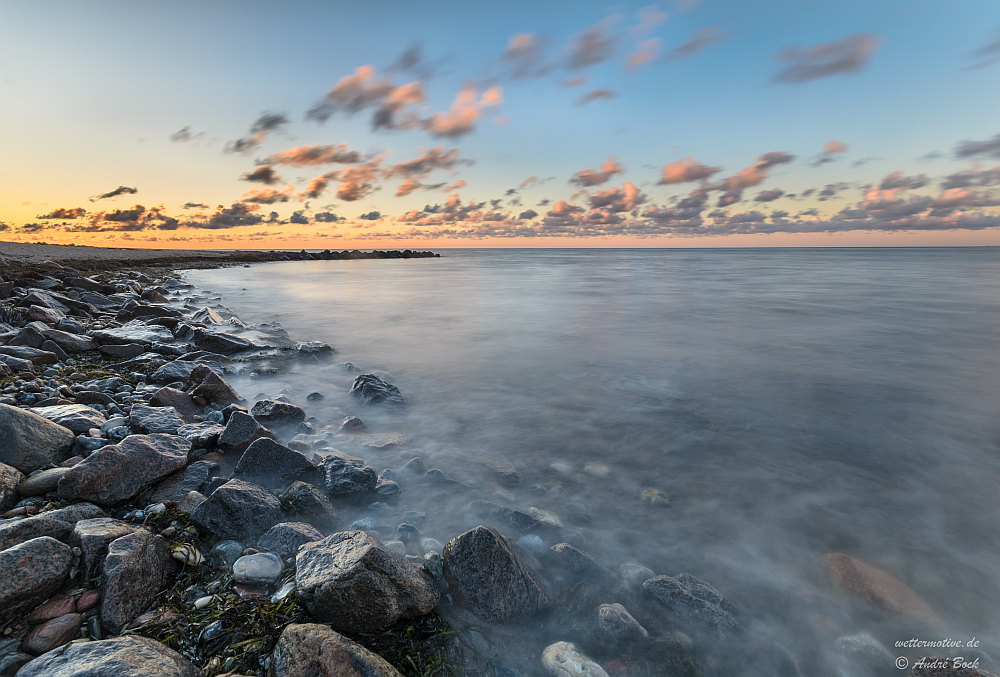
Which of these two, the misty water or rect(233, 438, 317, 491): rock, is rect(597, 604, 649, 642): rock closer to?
the misty water

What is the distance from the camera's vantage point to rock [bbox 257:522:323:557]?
2.75 metres

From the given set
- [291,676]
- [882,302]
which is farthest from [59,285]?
[882,302]

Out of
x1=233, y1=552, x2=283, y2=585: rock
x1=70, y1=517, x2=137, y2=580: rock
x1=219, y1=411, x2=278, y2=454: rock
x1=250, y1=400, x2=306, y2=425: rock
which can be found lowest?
x1=250, y1=400, x2=306, y2=425: rock

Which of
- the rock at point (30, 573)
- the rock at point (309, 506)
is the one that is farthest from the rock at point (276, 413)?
the rock at point (30, 573)

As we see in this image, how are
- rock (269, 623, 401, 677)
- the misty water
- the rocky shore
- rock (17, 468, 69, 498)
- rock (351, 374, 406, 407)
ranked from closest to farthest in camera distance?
rock (269, 623, 401, 677), the rocky shore, rock (17, 468, 69, 498), the misty water, rock (351, 374, 406, 407)

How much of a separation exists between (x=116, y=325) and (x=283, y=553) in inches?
412

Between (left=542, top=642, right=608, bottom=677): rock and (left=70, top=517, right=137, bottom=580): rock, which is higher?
(left=70, top=517, right=137, bottom=580): rock

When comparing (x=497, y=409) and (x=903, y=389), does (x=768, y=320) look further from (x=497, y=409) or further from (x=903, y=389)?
(x=497, y=409)

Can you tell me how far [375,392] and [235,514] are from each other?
3624 mm

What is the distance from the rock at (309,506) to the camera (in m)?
3.38

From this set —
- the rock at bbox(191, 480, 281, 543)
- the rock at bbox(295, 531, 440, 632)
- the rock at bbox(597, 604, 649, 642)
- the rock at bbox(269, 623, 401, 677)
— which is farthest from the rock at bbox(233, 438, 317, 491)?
the rock at bbox(597, 604, 649, 642)

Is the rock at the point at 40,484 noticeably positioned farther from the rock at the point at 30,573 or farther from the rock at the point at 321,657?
the rock at the point at 321,657

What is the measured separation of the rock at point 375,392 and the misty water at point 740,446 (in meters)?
0.27

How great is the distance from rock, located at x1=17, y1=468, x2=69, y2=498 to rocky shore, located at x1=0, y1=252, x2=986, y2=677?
12mm
